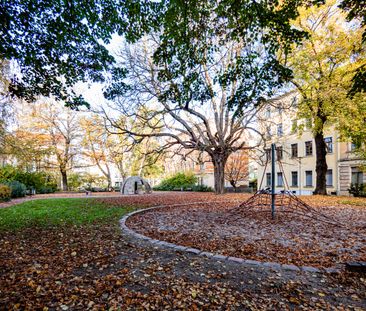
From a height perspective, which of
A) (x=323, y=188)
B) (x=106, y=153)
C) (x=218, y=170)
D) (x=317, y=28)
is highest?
(x=317, y=28)

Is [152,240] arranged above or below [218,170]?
below

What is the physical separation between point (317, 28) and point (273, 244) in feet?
52.6

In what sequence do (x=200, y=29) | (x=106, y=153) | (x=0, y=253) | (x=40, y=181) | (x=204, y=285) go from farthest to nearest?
(x=106, y=153) < (x=40, y=181) < (x=200, y=29) < (x=0, y=253) < (x=204, y=285)

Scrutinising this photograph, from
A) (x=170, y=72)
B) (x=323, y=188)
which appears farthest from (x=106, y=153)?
(x=170, y=72)

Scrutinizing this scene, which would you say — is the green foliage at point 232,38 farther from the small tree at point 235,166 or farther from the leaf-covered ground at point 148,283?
the small tree at point 235,166

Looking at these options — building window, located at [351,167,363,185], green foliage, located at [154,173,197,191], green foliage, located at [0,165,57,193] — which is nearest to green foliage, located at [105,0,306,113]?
green foliage, located at [0,165,57,193]

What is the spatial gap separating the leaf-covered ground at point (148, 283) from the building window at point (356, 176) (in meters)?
22.0

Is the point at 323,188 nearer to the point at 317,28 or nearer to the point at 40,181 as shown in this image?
the point at 317,28

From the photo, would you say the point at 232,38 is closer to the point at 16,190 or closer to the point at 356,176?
the point at 16,190

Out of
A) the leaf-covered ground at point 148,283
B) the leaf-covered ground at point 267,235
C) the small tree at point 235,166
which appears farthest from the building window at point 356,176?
the leaf-covered ground at point 148,283

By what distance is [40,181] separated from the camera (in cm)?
2350

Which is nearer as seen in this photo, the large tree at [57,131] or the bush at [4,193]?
the bush at [4,193]

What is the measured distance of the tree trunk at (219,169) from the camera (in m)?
17.3

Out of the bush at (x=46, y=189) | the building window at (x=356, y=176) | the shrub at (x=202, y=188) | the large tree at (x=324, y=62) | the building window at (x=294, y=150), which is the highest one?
the large tree at (x=324, y=62)
